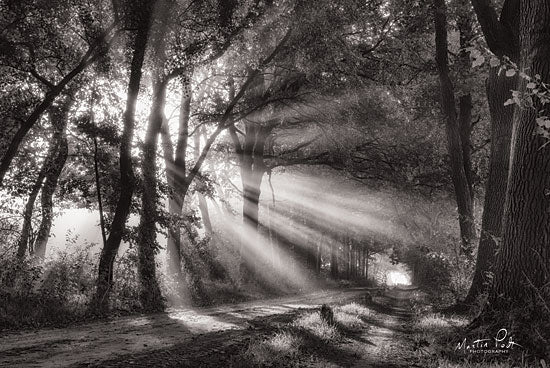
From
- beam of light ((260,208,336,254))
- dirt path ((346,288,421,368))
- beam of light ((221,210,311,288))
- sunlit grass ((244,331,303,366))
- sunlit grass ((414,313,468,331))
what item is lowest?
dirt path ((346,288,421,368))

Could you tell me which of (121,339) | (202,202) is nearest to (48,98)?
(121,339)

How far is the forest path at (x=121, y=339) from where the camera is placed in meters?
6.47

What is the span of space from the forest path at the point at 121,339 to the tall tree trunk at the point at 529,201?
15.5ft

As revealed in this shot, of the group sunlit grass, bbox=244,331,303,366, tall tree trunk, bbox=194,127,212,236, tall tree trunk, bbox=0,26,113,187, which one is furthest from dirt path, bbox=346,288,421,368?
tall tree trunk, bbox=194,127,212,236

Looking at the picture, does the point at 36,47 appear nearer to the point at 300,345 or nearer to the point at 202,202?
the point at 300,345

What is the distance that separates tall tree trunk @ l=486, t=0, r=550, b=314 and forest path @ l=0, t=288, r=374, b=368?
4.73 metres

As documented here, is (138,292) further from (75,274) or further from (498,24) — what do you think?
(498,24)

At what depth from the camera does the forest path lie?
6.47 m

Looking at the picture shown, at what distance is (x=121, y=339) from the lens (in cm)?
831

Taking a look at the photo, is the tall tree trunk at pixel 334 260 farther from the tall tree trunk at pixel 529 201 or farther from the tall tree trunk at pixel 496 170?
the tall tree trunk at pixel 529 201

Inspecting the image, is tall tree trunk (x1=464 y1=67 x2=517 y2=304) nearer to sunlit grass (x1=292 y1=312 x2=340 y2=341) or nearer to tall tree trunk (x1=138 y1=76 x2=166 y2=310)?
sunlit grass (x1=292 y1=312 x2=340 y2=341)

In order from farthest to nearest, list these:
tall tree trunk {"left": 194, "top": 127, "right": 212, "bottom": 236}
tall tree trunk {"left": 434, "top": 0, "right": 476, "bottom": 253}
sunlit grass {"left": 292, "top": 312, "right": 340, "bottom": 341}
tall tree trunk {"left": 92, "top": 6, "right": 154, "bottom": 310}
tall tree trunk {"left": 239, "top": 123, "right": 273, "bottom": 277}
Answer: tall tree trunk {"left": 194, "top": 127, "right": 212, "bottom": 236} → tall tree trunk {"left": 239, "top": 123, "right": 273, "bottom": 277} → tall tree trunk {"left": 434, "top": 0, "right": 476, "bottom": 253} → tall tree trunk {"left": 92, "top": 6, "right": 154, "bottom": 310} → sunlit grass {"left": 292, "top": 312, "right": 340, "bottom": 341}

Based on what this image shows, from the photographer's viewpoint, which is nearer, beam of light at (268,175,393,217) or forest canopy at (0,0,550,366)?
forest canopy at (0,0,550,366)

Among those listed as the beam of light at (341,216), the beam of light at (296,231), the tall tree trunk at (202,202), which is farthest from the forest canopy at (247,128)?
the beam of light at (296,231)
